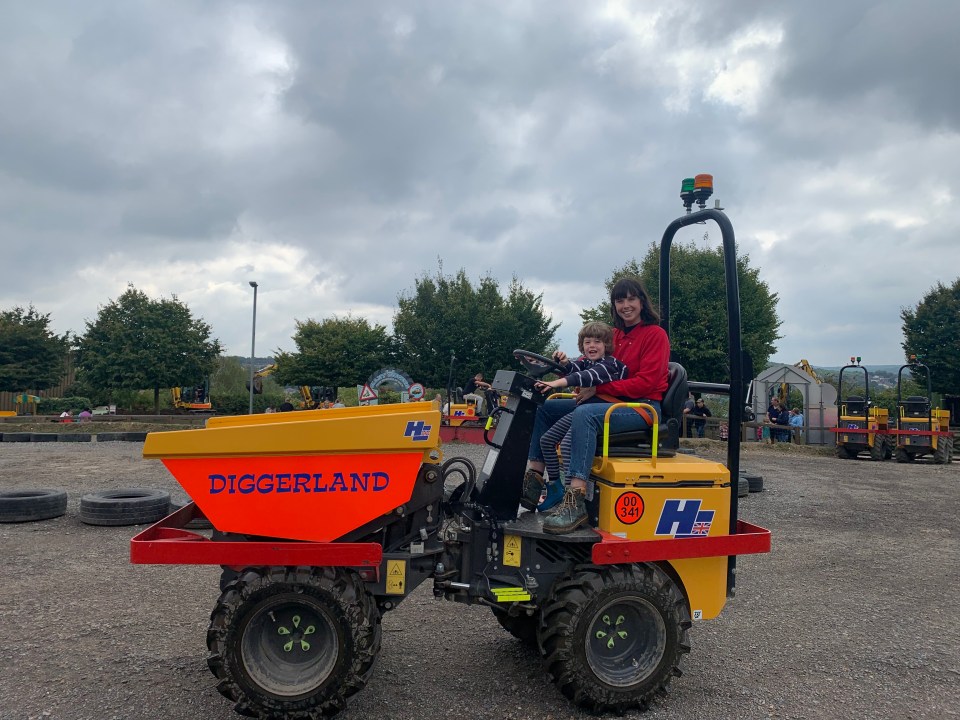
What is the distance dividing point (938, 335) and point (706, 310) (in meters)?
10.9

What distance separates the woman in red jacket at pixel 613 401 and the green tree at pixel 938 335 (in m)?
32.1

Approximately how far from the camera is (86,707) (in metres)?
3.72

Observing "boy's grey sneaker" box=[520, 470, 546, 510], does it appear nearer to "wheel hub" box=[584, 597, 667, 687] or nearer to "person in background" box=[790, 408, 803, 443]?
"wheel hub" box=[584, 597, 667, 687]

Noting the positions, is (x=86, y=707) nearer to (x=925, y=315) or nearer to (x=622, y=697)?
(x=622, y=697)

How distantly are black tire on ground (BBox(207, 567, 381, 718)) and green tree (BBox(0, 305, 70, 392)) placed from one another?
127 ft

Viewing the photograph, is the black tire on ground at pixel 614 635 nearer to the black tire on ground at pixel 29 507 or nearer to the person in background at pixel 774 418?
the black tire on ground at pixel 29 507

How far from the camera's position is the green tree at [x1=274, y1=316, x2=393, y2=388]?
39625 mm

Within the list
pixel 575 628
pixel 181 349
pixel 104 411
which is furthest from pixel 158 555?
pixel 104 411

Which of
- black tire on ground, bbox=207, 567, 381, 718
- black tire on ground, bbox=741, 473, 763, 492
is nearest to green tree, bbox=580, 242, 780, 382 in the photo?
black tire on ground, bbox=741, 473, 763, 492

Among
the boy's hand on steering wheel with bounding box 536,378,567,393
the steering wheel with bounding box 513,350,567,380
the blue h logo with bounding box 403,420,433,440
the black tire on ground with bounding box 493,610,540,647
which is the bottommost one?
the black tire on ground with bounding box 493,610,540,647

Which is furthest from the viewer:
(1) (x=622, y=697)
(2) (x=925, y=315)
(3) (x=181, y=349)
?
(3) (x=181, y=349)

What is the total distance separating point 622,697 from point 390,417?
6.50 feet

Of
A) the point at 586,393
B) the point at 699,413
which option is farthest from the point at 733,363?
the point at 699,413

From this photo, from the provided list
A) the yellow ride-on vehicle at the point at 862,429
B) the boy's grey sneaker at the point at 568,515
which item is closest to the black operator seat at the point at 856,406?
the yellow ride-on vehicle at the point at 862,429
